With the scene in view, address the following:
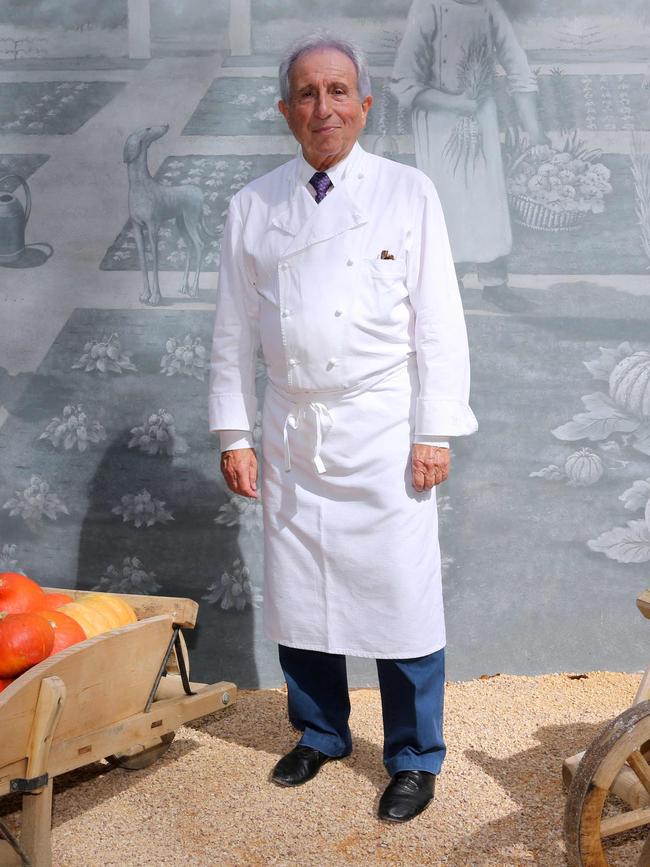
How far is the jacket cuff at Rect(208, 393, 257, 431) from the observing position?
3.12m

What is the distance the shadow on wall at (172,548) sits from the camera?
13.1 ft

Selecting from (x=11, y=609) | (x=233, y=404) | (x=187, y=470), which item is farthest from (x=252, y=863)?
(x=187, y=470)

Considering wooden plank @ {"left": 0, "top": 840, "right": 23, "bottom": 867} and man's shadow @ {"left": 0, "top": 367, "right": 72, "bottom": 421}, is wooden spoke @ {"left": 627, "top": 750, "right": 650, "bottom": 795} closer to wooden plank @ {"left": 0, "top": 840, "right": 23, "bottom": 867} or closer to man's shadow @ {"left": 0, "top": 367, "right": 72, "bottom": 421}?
wooden plank @ {"left": 0, "top": 840, "right": 23, "bottom": 867}

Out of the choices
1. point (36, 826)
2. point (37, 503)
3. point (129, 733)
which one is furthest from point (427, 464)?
point (37, 503)

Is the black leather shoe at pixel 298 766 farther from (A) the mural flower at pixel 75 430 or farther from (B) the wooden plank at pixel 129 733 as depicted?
(A) the mural flower at pixel 75 430

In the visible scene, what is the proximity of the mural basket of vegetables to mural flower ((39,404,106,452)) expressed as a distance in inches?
70.7

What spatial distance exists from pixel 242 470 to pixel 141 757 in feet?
3.05

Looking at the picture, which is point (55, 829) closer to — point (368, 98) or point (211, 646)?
point (211, 646)

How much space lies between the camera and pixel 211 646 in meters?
4.04

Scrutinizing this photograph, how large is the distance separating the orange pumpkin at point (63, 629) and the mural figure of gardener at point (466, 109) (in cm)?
196

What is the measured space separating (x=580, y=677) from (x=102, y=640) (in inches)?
80.2

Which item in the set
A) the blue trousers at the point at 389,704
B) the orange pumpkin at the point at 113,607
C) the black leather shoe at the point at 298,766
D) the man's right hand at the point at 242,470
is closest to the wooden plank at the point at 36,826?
the orange pumpkin at the point at 113,607

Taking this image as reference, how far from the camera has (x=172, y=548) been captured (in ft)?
13.2

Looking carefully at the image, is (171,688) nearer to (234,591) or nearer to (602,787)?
(234,591)
